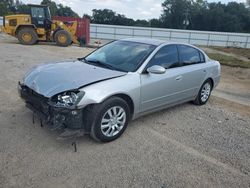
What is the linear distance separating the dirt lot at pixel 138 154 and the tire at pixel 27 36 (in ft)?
39.0

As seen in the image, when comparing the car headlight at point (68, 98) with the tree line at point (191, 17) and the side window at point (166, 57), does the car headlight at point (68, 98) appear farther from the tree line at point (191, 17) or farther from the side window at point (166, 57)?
the tree line at point (191, 17)

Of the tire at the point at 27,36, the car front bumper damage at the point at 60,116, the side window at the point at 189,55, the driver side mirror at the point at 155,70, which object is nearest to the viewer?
the car front bumper damage at the point at 60,116

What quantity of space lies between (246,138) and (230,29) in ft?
213

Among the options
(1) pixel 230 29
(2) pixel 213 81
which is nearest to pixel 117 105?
(2) pixel 213 81

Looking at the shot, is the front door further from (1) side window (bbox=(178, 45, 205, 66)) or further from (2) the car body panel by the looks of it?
(1) side window (bbox=(178, 45, 205, 66))

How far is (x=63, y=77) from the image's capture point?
3.68 meters

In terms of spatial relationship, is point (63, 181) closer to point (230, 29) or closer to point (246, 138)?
point (246, 138)

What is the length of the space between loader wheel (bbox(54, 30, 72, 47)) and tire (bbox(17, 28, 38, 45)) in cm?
130

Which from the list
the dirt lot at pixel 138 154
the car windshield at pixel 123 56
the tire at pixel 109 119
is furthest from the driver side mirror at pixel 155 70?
the dirt lot at pixel 138 154

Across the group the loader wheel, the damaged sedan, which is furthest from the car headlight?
the loader wheel

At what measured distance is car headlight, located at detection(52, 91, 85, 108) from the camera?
3.30 m

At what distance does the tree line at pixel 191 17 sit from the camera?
190ft

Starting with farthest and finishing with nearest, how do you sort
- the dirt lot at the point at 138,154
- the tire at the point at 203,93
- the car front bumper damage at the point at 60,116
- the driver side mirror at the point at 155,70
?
1. the tire at the point at 203,93
2. the driver side mirror at the point at 155,70
3. the car front bumper damage at the point at 60,116
4. the dirt lot at the point at 138,154

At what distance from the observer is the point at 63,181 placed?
2.89 m
